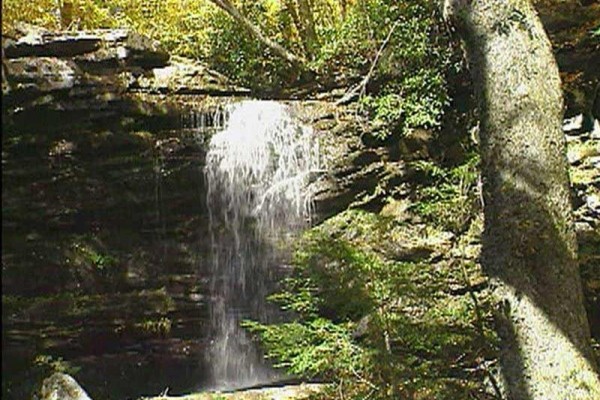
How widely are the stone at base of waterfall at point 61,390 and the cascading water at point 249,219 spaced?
272 cm

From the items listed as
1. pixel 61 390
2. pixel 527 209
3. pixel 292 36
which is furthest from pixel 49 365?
pixel 292 36

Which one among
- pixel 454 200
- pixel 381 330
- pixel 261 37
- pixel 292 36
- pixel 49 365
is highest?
pixel 292 36

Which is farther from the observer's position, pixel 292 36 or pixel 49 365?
pixel 292 36

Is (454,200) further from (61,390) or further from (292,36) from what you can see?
(292,36)

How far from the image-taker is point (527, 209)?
133 inches

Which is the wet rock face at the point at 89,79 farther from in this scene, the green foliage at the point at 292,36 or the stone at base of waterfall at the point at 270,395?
the stone at base of waterfall at the point at 270,395

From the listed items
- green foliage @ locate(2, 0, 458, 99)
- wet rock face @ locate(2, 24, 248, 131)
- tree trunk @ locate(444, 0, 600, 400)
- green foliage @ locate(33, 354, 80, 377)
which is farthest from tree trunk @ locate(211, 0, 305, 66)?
tree trunk @ locate(444, 0, 600, 400)

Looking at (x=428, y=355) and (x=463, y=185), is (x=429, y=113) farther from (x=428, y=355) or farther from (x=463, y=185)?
(x=428, y=355)

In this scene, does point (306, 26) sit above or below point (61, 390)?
above

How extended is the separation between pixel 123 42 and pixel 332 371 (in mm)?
6109

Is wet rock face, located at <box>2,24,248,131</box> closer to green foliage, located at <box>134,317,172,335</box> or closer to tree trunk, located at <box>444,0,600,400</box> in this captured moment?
green foliage, located at <box>134,317,172,335</box>

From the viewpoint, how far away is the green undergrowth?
11.9ft

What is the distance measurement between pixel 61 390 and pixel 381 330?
107 inches

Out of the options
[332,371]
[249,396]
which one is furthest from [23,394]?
[332,371]
